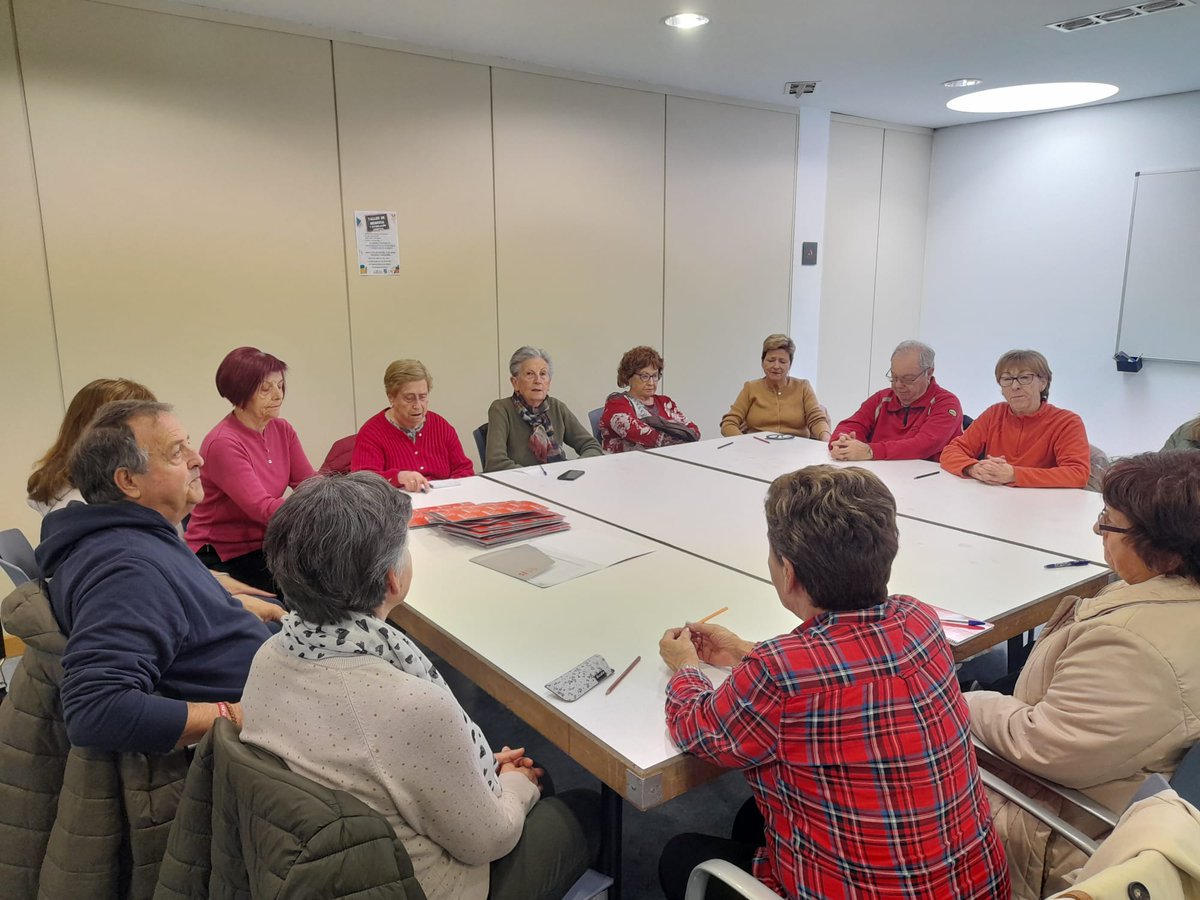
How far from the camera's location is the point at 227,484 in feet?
8.94

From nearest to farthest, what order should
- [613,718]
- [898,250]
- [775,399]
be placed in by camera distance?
[613,718] → [775,399] → [898,250]

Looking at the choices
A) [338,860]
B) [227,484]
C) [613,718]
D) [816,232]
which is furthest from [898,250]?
[338,860]

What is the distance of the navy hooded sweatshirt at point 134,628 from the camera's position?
1342 millimetres

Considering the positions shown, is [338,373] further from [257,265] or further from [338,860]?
[338,860]

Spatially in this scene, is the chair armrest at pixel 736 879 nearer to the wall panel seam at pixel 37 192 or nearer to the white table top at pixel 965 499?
the white table top at pixel 965 499

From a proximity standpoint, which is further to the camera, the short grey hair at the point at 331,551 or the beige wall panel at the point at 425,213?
the beige wall panel at the point at 425,213

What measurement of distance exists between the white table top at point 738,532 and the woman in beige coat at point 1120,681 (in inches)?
18.5

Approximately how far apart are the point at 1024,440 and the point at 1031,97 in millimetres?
3424

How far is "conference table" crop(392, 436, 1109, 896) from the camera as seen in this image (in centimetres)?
145

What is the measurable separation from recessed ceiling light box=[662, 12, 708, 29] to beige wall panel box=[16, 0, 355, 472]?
1655 millimetres

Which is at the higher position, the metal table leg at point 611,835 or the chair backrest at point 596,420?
the chair backrest at point 596,420

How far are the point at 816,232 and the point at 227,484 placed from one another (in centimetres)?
485

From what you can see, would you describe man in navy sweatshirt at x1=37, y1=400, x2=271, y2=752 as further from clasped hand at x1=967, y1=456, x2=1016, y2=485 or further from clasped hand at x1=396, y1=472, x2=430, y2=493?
clasped hand at x1=967, y1=456, x2=1016, y2=485

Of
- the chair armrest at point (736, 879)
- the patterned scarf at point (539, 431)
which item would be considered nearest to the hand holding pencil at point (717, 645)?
the chair armrest at point (736, 879)
